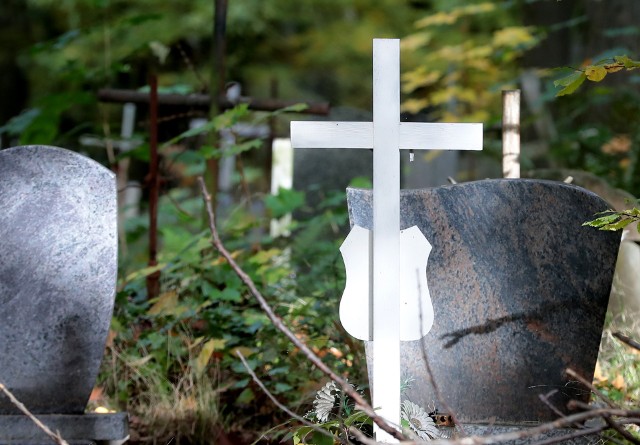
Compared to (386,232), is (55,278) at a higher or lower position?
lower

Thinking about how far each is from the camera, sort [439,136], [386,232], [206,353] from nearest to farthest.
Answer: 1. [386,232]
2. [439,136]
3. [206,353]

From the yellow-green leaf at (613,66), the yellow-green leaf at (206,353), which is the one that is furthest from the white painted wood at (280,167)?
the yellow-green leaf at (613,66)

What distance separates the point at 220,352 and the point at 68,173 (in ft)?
4.87

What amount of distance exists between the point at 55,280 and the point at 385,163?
1.33 metres

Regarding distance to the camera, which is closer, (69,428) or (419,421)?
(419,421)

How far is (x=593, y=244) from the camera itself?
3.47m

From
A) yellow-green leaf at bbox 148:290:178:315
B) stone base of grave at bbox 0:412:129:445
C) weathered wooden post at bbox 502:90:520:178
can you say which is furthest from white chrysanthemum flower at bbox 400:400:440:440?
yellow-green leaf at bbox 148:290:178:315

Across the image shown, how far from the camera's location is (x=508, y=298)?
3496 mm

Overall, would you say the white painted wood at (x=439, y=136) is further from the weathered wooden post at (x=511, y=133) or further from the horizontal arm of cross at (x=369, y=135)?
the weathered wooden post at (x=511, y=133)

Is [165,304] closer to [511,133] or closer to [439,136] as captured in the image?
[511,133]

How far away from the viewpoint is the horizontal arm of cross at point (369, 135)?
2.99 meters

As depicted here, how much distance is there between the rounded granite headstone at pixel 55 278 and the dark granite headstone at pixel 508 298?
3.73 feet

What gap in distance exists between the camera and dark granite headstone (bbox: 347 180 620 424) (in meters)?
3.48

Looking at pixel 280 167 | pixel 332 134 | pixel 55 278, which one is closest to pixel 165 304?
pixel 55 278
